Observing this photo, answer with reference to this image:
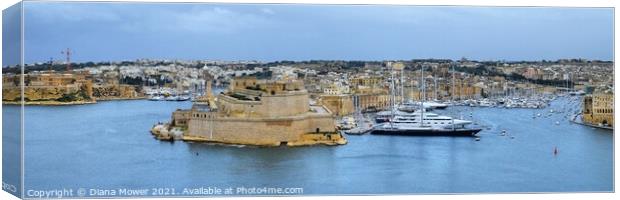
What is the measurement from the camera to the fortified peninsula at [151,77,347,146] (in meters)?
9.16

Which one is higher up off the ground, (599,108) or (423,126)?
(599,108)

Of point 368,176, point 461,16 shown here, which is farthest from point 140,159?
point 461,16

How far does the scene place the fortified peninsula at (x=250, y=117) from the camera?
9.16 m

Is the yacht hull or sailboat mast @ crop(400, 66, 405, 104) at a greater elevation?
sailboat mast @ crop(400, 66, 405, 104)

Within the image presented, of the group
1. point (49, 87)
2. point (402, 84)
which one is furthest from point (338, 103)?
point (49, 87)

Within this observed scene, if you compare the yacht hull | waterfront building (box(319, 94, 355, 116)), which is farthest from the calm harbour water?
waterfront building (box(319, 94, 355, 116))

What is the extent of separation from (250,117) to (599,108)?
2.58m

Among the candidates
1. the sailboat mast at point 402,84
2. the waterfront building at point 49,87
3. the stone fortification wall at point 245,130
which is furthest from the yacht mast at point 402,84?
the waterfront building at point 49,87

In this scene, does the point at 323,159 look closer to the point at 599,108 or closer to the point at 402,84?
the point at 402,84

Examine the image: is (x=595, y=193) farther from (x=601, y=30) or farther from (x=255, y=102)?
(x=255, y=102)

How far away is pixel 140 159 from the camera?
8953mm

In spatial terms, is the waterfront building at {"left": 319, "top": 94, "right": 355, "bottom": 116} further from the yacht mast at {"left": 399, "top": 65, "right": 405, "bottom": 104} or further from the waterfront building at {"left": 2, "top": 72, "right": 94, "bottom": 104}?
the waterfront building at {"left": 2, "top": 72, "right": 94, "bottom": 104}

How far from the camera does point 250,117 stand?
30.0 ft

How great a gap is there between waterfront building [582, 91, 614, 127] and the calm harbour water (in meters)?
0.09
